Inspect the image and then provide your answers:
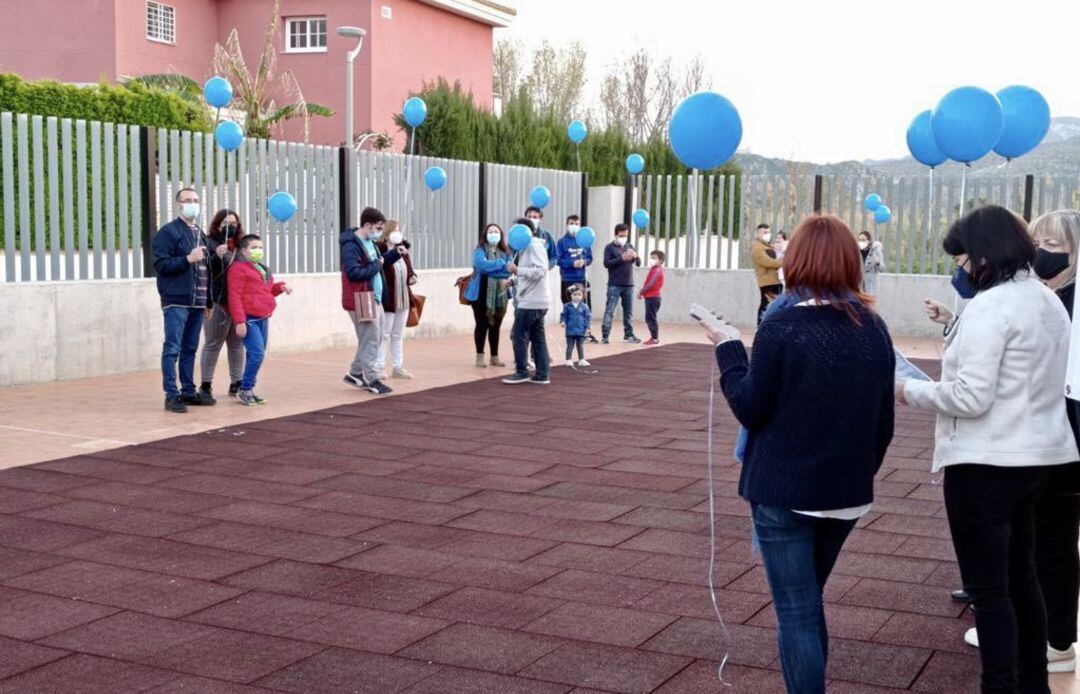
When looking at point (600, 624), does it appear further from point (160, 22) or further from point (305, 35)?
point (305, 35)

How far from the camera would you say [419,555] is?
6020 millimetres

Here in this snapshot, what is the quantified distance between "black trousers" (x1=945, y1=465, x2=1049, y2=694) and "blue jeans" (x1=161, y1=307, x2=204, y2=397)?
7596mm

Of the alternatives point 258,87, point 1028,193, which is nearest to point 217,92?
point 1028,193

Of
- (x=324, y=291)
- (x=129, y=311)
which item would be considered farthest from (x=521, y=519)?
(x=324, y=291)

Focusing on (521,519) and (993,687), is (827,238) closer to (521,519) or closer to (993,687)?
(993,687)

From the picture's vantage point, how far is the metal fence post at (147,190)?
12742 mm

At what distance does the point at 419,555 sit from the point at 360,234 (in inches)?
237

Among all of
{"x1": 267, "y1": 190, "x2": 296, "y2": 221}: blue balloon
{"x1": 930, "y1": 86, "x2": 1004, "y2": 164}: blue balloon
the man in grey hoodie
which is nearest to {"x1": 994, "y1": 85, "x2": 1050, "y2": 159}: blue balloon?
{"x1": 930, "y1": 86, "x2": 1004, "y2": 164}: blue balloon

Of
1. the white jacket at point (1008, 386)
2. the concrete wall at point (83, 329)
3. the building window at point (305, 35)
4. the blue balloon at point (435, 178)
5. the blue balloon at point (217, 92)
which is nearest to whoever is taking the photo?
the white jacket at point (1008, 386)

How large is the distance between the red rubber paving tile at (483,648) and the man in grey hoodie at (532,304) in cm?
769

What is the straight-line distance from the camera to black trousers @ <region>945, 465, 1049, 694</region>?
379 centimetres

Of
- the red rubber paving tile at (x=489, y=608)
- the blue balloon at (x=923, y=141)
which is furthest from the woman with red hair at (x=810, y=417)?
the blue balloon at (x=923, y=141)

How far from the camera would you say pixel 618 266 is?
57.2 ft

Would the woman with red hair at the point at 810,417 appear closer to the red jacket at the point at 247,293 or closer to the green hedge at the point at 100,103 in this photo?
the red jacket at the point at 247,293
